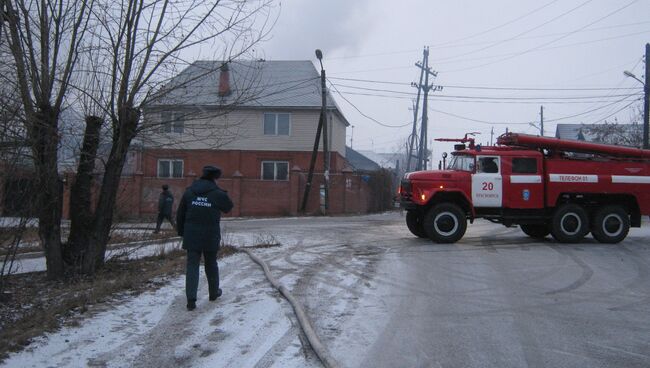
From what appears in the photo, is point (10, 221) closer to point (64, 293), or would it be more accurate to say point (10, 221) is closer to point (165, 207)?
point (64, 293)

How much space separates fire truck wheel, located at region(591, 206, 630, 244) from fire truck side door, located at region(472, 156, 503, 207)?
2662mm

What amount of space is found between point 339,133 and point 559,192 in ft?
78.5

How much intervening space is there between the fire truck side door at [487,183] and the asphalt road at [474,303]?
55.7 inches

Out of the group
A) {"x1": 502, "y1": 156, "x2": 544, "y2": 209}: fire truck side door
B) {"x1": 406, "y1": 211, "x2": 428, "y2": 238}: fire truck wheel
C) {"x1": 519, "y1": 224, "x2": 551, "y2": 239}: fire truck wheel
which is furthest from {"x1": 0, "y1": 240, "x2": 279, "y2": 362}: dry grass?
{"x1": 519, "y1": 224, "x2": 551, "y2": 239}: fire truck wheel

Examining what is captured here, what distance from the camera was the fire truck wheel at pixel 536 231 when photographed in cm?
1599

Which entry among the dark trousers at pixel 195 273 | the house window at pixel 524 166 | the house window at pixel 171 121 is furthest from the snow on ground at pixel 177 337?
the house window at pixel 524 166

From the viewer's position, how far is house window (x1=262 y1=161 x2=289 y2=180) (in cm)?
3456

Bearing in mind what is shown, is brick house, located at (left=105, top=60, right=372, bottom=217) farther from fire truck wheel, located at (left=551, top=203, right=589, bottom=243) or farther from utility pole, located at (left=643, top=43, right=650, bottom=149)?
utility pole, located at (left=643, top=43, right=650, bottom=149)

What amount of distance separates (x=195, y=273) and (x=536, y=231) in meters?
12.1

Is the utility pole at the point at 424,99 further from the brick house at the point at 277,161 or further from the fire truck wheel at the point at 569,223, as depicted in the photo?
the fire truck wheel at the point at 569,223

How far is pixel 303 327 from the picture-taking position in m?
6.07

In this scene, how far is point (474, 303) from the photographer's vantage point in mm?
7742

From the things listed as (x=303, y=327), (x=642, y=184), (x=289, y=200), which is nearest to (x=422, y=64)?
(x=289, y=200)

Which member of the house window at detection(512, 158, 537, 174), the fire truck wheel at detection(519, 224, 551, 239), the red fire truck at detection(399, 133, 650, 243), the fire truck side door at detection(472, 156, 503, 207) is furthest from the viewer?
Answer: the fire truck wheel at detection(519, 224, 551, 239)
